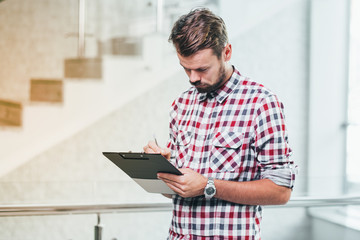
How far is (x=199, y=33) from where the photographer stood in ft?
4.22

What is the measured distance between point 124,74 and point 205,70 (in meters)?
2.30

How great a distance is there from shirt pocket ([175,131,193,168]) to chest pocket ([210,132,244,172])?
0.10 m

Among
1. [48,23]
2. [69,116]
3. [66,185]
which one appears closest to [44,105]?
[69,116]

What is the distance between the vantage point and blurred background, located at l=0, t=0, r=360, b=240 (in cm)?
341

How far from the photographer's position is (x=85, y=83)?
3.50 meters

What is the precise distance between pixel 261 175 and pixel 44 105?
2493 millimetres

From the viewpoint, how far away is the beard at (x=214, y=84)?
131 centimetres

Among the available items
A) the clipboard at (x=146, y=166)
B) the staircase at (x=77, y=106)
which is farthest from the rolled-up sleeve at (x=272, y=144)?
the staircase at (x=77, y=106)

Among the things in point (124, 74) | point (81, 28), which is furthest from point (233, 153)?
point (81, 28)

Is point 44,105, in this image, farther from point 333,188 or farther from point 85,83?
point 333,188

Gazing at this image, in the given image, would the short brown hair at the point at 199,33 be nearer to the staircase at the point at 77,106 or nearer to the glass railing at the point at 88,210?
the glass railing at the point at 88,210

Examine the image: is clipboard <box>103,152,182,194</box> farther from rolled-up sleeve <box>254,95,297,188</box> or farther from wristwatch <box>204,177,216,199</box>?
rolled-up sleeve <box>254,95,297,188</box>

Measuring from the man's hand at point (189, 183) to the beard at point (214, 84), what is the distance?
23 cm

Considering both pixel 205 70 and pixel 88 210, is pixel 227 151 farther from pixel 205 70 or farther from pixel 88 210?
pixel 88 210
